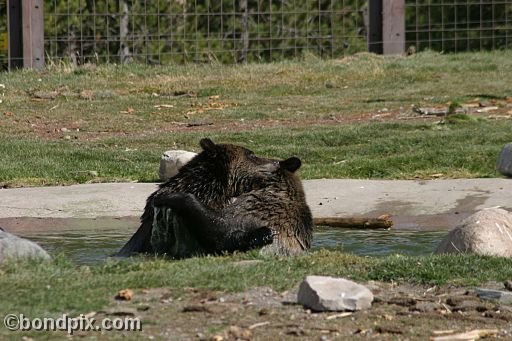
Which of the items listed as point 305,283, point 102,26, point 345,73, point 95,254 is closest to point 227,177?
point 95,254

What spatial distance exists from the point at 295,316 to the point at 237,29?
68.5ft

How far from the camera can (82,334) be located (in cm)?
566

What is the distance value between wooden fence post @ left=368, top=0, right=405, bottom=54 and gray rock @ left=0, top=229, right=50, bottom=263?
1552cm

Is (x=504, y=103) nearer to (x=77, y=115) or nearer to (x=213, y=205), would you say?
(x=77, y=115)

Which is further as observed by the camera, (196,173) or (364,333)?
(196,173)

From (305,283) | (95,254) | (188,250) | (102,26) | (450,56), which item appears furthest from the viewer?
(102,26)

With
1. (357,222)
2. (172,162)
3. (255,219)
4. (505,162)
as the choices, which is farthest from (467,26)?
(255,219)

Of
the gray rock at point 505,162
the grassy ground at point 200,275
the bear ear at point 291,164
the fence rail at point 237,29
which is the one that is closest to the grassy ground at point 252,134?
the grassy ground at point 200,275

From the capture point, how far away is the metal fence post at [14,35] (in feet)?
69.4

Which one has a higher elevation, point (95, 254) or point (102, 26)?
point (102, 26)

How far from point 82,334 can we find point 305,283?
123 cm

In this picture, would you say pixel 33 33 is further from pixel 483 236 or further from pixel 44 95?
pixel 483 236

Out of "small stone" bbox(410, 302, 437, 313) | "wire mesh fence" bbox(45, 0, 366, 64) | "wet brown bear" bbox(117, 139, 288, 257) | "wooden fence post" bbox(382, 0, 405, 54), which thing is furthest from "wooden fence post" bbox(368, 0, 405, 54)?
"small stone" bbox(410, 302, 437, 313)

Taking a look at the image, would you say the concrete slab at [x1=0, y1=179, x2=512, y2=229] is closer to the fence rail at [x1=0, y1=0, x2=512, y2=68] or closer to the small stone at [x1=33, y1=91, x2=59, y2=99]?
the small stone at [x1=33, y1=91, x2=59, y2=99]
